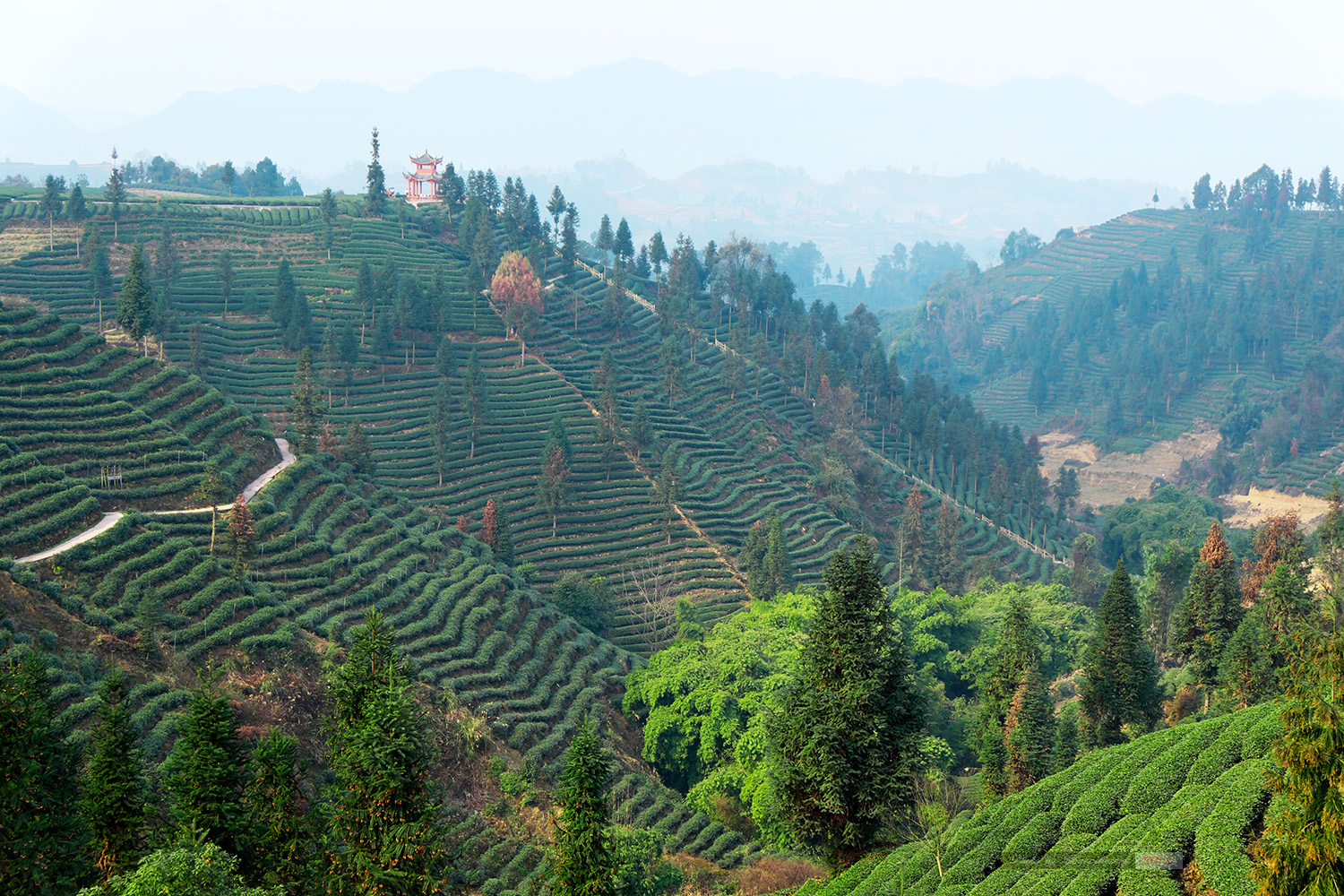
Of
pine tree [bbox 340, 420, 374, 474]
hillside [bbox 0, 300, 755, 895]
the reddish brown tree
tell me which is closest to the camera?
hillside [bbox 0, 300, 755, 895]

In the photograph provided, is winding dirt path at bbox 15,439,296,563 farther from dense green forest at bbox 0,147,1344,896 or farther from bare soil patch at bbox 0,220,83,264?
bare soil patch at bbox 0,220,83,264

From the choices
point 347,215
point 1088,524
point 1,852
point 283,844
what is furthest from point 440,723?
point 1088,524

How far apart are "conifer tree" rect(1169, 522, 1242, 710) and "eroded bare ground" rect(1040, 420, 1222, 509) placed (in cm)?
5846

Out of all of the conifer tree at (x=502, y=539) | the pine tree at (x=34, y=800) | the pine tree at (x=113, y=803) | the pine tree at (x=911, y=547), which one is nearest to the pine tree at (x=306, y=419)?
the conifer tree at (x=502, y=539)

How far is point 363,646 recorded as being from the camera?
19766mm

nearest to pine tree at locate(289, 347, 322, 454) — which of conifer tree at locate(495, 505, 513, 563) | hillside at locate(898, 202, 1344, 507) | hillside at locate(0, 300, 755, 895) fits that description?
hillside at locate(0, 300, 755, 895)

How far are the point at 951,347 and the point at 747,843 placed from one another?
118631 mm

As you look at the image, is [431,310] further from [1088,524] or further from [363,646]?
[1088,524]

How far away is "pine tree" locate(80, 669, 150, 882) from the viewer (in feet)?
59.8

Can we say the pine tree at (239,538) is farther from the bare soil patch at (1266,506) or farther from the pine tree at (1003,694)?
the bare soil patch at (1266,506)

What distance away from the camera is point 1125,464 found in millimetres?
100875

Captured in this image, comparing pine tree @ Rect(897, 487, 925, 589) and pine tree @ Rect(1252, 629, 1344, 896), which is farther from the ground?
pine tree @ Rect(1252, 629, 1344, 896)

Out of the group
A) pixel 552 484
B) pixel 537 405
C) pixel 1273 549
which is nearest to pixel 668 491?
pixel 552 484

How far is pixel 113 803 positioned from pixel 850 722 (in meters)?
14.3
